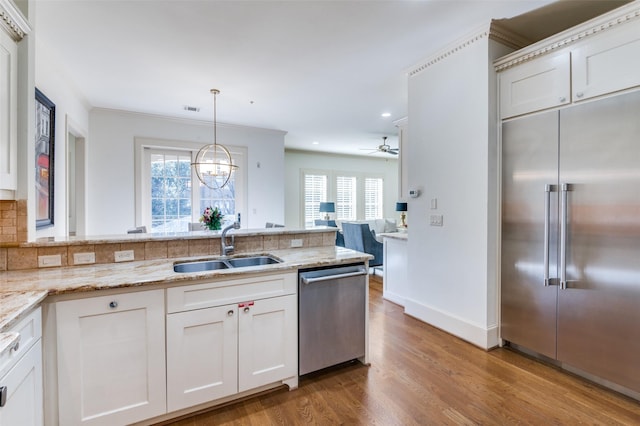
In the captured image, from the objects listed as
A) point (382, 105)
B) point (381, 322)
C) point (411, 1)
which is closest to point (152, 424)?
point (381, 322)

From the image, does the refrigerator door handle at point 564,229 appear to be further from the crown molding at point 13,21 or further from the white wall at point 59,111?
the white wall at point 59,111

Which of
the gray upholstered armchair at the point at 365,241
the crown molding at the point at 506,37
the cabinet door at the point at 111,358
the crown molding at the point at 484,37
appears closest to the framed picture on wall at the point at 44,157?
the cabinet door at the point at 111,358

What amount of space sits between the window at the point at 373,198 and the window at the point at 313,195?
4.60 ft

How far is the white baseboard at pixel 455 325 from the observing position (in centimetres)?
266

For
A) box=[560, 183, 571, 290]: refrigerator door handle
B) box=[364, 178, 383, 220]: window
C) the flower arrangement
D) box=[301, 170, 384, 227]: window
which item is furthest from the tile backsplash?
box=[364, 178, 383, 220]: window

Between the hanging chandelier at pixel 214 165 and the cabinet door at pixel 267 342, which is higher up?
the hanging chandelier at pixel 214 165

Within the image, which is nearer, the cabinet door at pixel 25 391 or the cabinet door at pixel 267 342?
the cabinet door at pixel 25 391

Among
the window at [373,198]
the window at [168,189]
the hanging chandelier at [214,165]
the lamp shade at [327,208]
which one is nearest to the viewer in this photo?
the hanging chandelier at [214,165]

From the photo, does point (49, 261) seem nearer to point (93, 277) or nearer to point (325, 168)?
point (93, 277)

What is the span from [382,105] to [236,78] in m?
2.11

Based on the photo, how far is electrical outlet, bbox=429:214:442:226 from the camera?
10.0ft

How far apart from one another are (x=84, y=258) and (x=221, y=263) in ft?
2.87

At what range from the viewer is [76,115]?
12.9 ft

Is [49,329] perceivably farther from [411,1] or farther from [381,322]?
[411,1]
